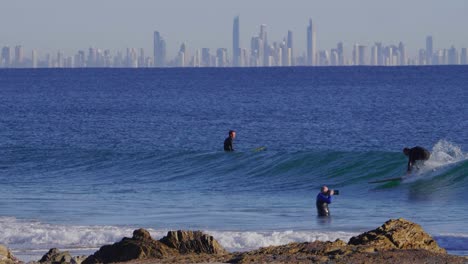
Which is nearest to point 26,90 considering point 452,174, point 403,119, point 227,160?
point 403,119

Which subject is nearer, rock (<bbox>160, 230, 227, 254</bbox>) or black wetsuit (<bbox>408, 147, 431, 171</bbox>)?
rock (<bbox>160, 230, 227, 254</bbox>)

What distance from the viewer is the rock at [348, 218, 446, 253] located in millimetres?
12227

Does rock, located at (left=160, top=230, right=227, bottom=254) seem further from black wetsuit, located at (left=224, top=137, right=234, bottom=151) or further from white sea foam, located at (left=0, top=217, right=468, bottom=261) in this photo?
black wetsuit, located at (left=224, top=137, right=234, bottom=151)

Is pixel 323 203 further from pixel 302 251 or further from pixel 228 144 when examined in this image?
pixel 228 144

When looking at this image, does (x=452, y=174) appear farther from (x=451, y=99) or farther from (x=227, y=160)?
(x=451, y=99)

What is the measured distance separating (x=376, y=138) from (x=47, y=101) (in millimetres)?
44070

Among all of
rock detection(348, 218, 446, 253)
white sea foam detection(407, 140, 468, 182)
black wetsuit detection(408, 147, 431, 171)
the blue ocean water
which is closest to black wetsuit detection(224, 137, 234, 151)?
the blue ocean water

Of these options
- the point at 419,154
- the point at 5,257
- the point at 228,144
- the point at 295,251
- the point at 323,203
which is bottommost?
the point at 323,203

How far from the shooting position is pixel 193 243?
1270cm

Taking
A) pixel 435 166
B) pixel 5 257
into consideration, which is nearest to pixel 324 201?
pixel 5 257

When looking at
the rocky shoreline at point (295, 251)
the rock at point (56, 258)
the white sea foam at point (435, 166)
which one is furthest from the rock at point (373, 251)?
the white sea foam at point (435, 166)

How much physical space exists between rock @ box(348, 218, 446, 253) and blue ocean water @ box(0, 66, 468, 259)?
3.83 metres

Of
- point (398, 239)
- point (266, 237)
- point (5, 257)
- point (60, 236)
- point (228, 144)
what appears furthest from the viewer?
point (228, 144)

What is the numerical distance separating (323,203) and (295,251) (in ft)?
30.8
